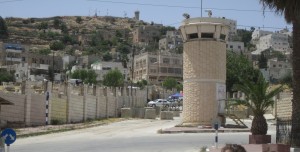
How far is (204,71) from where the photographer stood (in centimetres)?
3588

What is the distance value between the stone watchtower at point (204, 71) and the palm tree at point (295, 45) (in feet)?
59.6

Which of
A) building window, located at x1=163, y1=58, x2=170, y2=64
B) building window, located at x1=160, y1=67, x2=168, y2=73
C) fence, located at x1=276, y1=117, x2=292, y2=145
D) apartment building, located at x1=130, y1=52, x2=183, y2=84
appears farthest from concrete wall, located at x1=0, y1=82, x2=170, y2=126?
→ building window, located at x1=163, y1=58, x2=170, y2=64

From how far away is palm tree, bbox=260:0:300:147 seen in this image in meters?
16.8

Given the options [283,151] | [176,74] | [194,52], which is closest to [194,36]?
[194,52]

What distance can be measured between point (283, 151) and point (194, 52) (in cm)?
2087

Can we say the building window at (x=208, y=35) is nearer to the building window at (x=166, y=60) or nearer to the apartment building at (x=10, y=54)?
the building window at (x=166, y=60)

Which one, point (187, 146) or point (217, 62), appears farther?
point (217, 62)

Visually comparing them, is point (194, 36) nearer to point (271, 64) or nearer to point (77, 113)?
point (77, 113)

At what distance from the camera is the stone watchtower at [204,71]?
35.8 metres

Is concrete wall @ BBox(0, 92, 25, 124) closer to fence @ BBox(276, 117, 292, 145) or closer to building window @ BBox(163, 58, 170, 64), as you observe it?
fence @ BBox(276, 117, 292, 145)

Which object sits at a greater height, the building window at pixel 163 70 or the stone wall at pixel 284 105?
the building window at pixel 163 70

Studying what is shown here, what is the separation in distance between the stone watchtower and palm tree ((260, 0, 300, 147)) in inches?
715

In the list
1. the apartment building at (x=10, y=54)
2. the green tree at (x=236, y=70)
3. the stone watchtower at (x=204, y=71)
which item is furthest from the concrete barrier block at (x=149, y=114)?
the apartment building at (x=10, y=54)

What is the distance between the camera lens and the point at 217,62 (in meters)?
36.2
